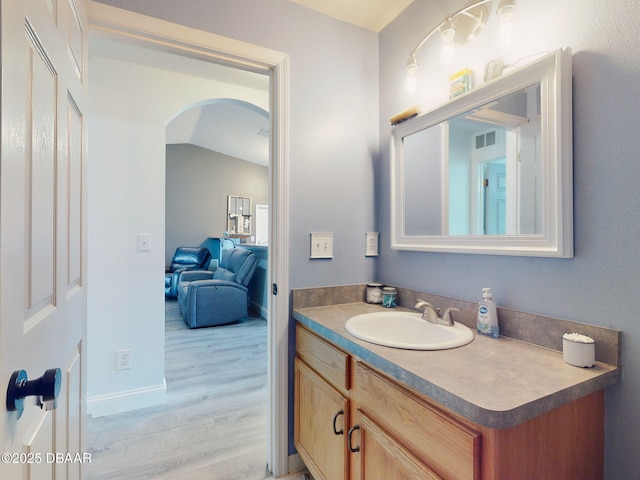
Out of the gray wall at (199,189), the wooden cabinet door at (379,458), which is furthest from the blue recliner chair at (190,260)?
the wooden cabinet door at (379,458)

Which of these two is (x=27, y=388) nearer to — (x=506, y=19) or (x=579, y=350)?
(x=579, y=350)

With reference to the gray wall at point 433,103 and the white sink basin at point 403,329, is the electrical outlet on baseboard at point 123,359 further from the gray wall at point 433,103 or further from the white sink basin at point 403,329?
the white sink basin at point 403,329

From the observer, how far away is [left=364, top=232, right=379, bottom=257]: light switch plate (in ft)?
5.69

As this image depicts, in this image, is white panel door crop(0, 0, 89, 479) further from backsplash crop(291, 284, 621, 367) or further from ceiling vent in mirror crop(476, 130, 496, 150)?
ceiling vent in mirror crop(476, 130, 496, 150)

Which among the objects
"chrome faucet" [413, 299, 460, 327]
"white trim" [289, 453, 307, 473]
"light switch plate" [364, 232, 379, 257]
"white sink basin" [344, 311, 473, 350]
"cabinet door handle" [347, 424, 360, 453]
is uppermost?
"light switch plate" [364, 232, 379, 257]

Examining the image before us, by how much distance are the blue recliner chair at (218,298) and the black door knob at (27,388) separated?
343 centimetres

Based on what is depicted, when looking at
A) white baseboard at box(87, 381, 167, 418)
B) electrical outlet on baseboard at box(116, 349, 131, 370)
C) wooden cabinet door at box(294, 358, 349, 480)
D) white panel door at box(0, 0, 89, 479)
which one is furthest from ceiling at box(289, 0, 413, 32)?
white baseboard at box(87, 381, 167, 418)

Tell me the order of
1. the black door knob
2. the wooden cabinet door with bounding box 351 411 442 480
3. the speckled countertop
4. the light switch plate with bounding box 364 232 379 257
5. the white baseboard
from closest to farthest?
the black door knob → the speckled countertop → the wooden cabinet door with bounding box 351 411 442 480 → the light switch plate with bounding box 364 232 379 257 → the white baseboard

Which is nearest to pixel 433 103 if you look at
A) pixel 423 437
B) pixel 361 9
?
pixel 361 9

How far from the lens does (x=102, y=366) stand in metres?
2.07

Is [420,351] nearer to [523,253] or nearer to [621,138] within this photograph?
[523,253]

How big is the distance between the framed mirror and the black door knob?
1.27 meters

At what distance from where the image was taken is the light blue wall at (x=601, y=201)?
829 mm

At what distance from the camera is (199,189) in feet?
23.4
